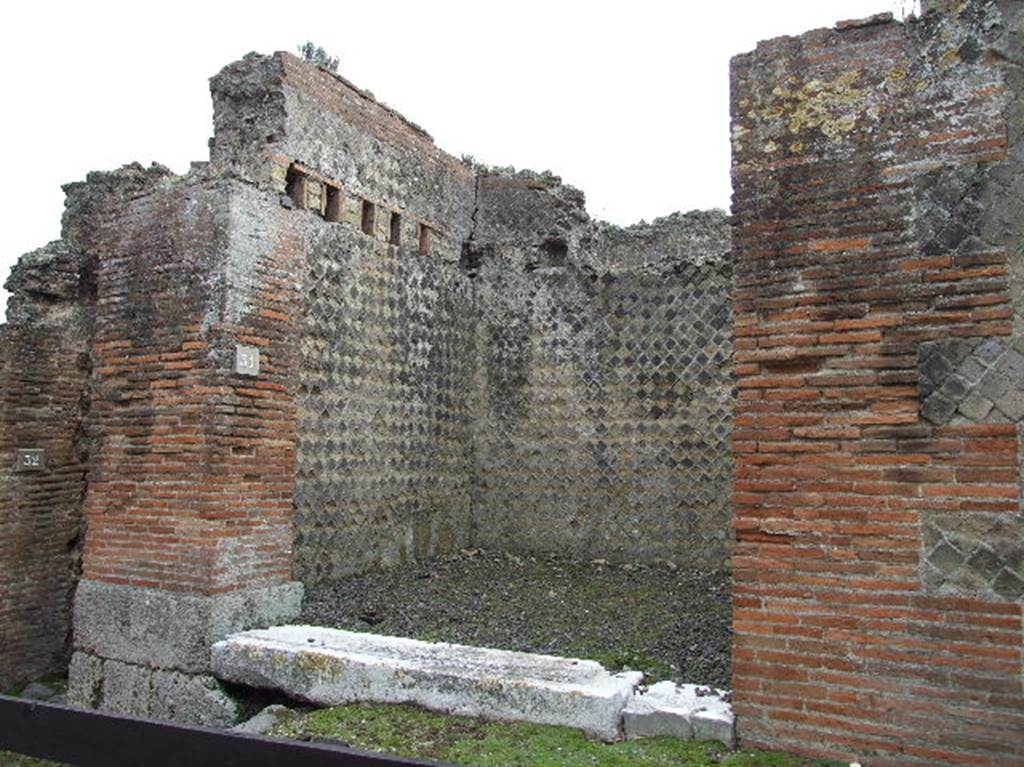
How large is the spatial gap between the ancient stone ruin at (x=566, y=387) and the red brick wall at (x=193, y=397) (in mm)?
26

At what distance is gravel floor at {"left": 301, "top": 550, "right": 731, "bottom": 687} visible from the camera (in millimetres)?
5090

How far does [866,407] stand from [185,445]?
168 inches

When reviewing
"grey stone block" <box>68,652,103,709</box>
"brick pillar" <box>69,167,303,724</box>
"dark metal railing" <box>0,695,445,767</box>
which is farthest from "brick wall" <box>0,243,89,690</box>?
"dark metal railing" <box>0,695,445,767</box>

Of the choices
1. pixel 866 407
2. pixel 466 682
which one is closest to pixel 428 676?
pixel 466 682

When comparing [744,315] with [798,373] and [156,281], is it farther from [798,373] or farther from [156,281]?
[156,281]

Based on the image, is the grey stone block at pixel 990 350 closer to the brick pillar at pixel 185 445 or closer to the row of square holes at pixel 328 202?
the brick pillar at pixel 185 445

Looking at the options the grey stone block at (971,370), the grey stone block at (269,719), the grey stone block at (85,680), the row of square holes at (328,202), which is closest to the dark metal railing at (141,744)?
the grey stone block at (269,719)

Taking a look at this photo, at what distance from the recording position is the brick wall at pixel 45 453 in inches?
278

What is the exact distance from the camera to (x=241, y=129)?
251 inches

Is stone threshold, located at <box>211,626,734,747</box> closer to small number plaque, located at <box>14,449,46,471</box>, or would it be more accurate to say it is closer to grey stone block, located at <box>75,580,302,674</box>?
grey stone block, located at <box>75,580,302,674</box>

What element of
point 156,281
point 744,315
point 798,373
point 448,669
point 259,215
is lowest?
point 448,669

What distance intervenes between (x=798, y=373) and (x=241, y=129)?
4701 mm

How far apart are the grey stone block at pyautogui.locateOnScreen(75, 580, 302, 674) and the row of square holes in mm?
2978

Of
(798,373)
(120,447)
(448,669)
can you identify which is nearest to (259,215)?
(120,447)
